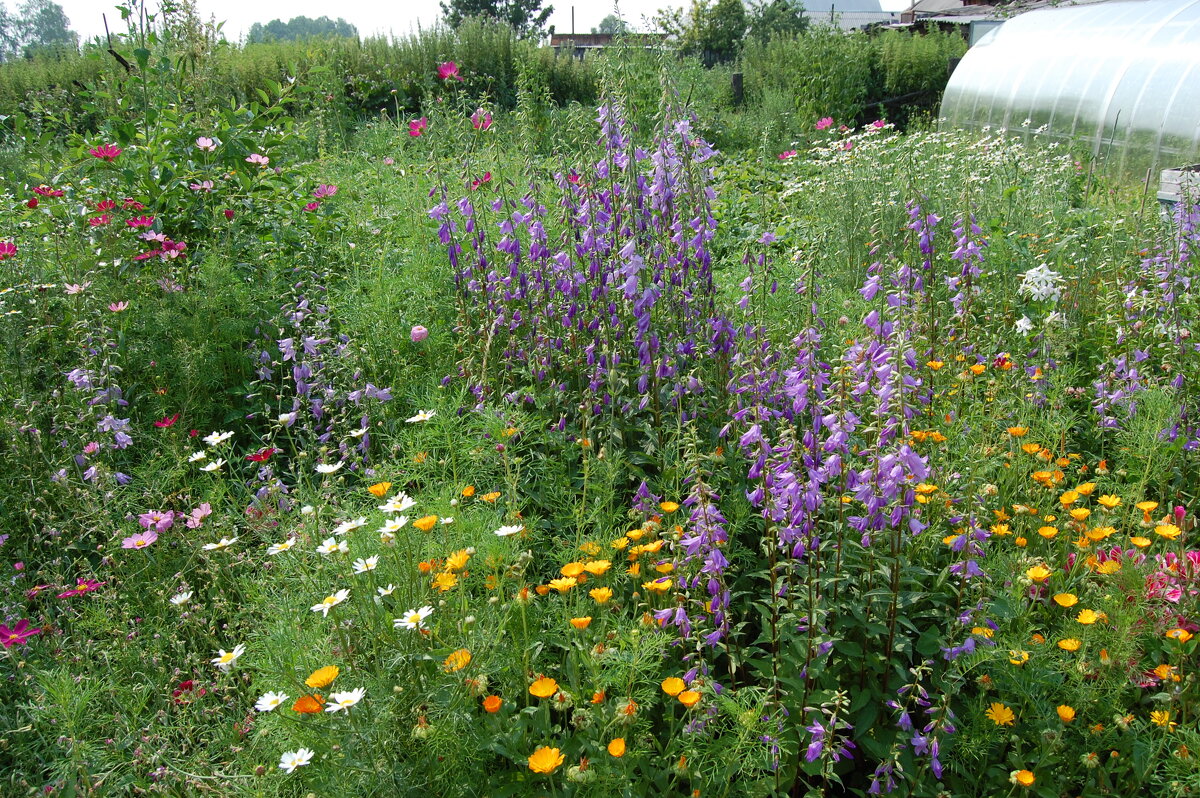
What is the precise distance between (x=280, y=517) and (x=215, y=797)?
2.94ft

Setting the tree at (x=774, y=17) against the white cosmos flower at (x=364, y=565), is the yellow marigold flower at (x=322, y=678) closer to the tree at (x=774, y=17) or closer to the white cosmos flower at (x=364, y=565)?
the white cosmos flower at (x=364, y=565)

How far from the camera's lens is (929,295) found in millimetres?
3686

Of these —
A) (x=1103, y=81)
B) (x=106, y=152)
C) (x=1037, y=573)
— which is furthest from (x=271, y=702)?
(x=1103, y=81)

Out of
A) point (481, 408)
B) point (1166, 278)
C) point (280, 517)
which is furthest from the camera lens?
point (1166, 278)

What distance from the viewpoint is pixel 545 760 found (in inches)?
61.8

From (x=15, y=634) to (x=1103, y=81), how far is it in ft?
30.6

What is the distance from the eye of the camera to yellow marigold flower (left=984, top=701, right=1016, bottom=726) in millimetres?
1867

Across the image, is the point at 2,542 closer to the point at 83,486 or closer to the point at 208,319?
the point at 83,486

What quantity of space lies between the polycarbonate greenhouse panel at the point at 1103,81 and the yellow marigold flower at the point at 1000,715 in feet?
21.6

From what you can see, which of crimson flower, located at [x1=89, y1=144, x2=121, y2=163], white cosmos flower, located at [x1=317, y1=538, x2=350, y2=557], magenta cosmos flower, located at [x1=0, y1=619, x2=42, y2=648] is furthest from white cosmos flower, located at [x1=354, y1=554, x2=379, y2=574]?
crimson flower, located at [x1=89, y1=144, x2=121, y2=163]

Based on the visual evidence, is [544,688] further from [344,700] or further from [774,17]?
[774,17]

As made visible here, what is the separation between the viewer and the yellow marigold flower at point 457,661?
1.73 metres

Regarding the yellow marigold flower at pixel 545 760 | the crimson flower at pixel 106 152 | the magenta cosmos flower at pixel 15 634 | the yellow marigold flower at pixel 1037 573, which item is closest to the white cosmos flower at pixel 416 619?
the yellow marigold flower at pixel 545 760

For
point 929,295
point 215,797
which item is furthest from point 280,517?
point 929,295
